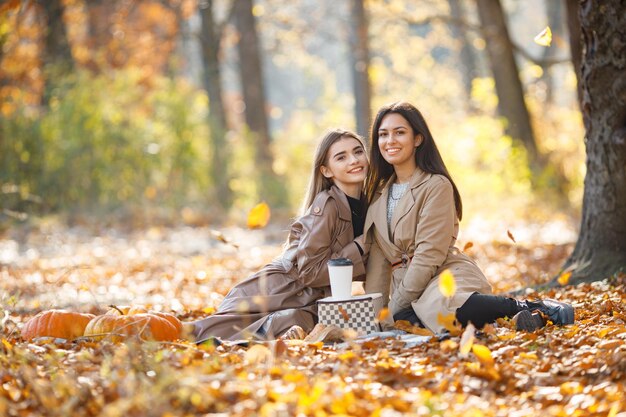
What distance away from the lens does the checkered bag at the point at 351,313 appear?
494cm

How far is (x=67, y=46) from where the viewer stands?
18078mm

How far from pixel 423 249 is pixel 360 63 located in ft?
40.7

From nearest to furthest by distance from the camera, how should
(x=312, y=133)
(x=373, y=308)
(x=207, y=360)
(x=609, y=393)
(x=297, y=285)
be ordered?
(x=609, y=393)
(x=207, y=360)
(x=373, y=308)
(x=297, y=285)
(x=312, y=133)

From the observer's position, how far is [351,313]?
4.95m

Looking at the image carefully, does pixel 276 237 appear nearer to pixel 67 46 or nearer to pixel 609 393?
pixel 67 46

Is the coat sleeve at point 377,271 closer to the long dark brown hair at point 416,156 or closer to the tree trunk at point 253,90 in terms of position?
the long dark brown hair at point 416,156

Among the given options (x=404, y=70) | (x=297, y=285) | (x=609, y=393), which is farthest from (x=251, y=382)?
(x=404, y=70)

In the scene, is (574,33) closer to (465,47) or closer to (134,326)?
(134,326)

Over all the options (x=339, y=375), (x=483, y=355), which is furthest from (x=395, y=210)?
(x=339, y=375)

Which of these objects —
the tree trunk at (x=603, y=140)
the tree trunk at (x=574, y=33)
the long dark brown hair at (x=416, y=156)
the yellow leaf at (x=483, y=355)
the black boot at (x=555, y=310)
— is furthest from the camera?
the tree trunk at (x=574, y=33)

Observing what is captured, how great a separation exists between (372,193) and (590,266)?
6.59 feet

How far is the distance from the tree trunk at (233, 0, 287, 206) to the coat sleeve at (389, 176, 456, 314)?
12.7 meters

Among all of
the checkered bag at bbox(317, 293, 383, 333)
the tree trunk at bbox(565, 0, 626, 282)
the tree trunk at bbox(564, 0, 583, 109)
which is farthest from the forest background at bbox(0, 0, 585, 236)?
the checkered bag at bbox(317, 293, 383, 333)

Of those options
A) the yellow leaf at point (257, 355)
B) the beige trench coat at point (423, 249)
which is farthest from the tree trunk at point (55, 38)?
the yellow leaf at point (257, 355)
